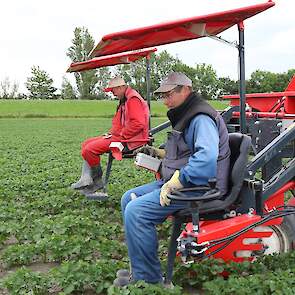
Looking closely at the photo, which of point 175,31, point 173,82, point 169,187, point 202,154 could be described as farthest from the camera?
point 175,31

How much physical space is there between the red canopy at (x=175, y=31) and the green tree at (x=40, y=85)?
8853cm

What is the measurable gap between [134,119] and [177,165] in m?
3.10

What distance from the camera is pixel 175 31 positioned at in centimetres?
435

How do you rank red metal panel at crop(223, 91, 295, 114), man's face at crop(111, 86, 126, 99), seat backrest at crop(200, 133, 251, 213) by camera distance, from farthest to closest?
man's face at crop(111, 86, 126, 99) → red metal panel at crop(223, 91, 295, 114) → seat backrest at crop(200, 133, 251, 213)

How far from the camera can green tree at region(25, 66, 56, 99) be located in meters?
92.4

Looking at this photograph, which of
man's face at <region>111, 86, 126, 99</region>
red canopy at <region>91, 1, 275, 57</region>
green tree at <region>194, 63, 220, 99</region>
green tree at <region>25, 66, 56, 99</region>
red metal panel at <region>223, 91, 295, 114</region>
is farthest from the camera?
green tree at <region>25, 66, 56, 99</region>

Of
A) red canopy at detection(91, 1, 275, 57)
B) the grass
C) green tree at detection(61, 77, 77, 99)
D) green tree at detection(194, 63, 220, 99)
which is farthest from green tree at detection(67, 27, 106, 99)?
red canopy at detection(91, 1, 275, 57)

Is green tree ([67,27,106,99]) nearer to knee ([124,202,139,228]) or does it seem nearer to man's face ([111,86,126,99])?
man's face ([111,86,126,99])

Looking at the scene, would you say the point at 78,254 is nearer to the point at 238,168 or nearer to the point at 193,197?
the point at 193,197

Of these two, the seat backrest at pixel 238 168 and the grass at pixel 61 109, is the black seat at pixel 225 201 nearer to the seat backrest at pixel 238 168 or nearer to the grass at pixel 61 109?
the seat backrest at pixel 238 168

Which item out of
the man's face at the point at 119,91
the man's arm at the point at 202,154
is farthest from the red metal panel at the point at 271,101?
the man's arm at the point at 202,154

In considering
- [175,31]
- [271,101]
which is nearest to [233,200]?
[175,31]

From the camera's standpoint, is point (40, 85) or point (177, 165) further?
point (40, 85)

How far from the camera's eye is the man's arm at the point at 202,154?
388 centimetres
